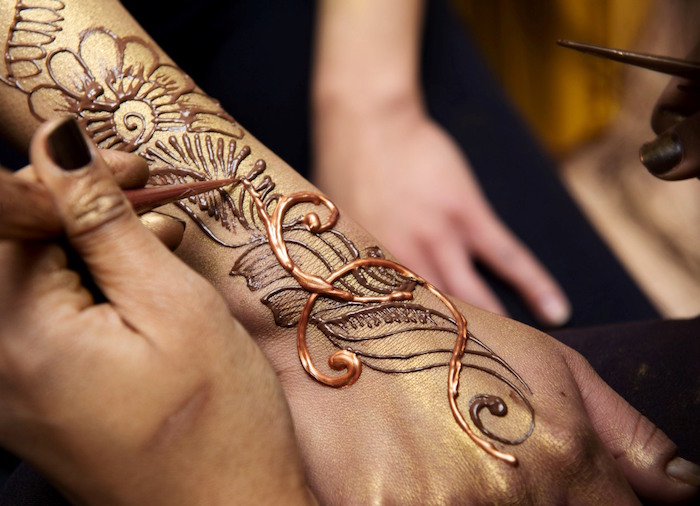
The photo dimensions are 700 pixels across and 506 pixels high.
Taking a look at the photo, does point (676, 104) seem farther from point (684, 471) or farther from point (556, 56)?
point (556, 56)

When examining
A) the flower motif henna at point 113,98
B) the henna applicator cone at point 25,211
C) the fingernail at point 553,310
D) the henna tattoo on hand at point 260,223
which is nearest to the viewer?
the henna applicator cone at point 25,211

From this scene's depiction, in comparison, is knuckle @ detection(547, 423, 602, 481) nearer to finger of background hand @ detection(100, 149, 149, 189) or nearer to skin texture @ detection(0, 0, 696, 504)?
skin texture @ detection(0, 0, 696, 504)

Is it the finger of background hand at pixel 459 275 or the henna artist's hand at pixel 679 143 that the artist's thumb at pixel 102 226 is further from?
the finger of background hand at pixel 459 275

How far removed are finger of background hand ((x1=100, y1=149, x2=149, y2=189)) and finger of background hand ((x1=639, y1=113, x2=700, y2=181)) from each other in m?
0.68

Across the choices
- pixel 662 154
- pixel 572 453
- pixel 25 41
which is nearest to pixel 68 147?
pixel 25 41

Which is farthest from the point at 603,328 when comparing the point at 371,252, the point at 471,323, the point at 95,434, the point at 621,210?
the point at 621,210

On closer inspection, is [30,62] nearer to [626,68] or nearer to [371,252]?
[371,252]

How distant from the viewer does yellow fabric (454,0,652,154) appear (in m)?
2.16

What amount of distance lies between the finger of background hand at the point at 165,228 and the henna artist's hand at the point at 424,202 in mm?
674

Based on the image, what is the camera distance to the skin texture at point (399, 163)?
1.36m

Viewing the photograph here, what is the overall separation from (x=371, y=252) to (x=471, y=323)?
0.55ft

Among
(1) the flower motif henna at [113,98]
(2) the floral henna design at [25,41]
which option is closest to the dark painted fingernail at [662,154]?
(1) the flower motif henna at [113,98]

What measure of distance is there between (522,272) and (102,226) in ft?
3.01

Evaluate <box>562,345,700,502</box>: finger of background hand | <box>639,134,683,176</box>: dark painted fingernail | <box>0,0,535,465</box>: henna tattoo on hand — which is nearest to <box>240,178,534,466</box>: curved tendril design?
<box>0,0,535,465</box>: henna tattoo on hand
